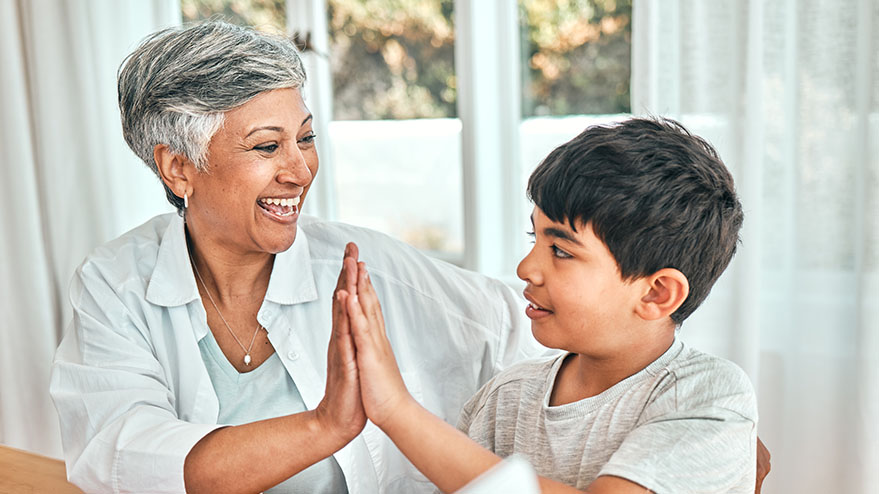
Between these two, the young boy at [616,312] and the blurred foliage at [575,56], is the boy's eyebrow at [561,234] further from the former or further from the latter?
the blurred foliage at [575,56]

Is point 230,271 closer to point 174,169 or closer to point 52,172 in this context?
point 174,169

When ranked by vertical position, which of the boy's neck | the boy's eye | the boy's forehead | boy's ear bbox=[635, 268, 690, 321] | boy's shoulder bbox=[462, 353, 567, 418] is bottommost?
boy's shoulder bbox=[462, 353, 567, 418]

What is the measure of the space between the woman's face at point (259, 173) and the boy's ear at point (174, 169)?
0.02 metres

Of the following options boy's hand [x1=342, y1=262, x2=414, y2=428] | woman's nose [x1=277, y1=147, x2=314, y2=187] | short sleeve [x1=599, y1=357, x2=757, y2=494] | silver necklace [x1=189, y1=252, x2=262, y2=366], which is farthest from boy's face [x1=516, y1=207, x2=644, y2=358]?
silver necklace [x1=189, y1=252, x2=262, y2=366]

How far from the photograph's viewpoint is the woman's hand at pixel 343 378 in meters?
1.16

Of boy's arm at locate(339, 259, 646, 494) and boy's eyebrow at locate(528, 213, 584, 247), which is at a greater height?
boy's eyebrow at locate(528, 213, 584, 247)

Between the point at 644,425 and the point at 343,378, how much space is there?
0.42 metres

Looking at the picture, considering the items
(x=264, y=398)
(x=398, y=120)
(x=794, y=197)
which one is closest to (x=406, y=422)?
(x=264, y=398)

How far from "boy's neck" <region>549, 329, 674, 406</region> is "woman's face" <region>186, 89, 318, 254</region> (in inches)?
24.3

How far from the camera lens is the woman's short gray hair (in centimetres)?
147

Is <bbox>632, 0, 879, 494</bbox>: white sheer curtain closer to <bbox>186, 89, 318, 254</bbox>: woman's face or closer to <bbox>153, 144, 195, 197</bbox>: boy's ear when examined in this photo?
<bbox>186, 89, 318, 254</bbox>: woman's face

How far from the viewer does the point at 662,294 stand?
1111 mm

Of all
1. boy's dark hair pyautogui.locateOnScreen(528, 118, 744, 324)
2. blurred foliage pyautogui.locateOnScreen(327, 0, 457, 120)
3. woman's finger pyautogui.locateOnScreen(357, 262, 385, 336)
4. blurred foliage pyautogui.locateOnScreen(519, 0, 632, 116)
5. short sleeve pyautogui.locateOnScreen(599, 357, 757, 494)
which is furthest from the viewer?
blurred foliage pyautogui.locateOnScreen(327, 0, 457, 120)

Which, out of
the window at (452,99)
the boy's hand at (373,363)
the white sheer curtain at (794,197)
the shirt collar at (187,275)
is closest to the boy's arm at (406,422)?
the boy's hand at (373,363)
